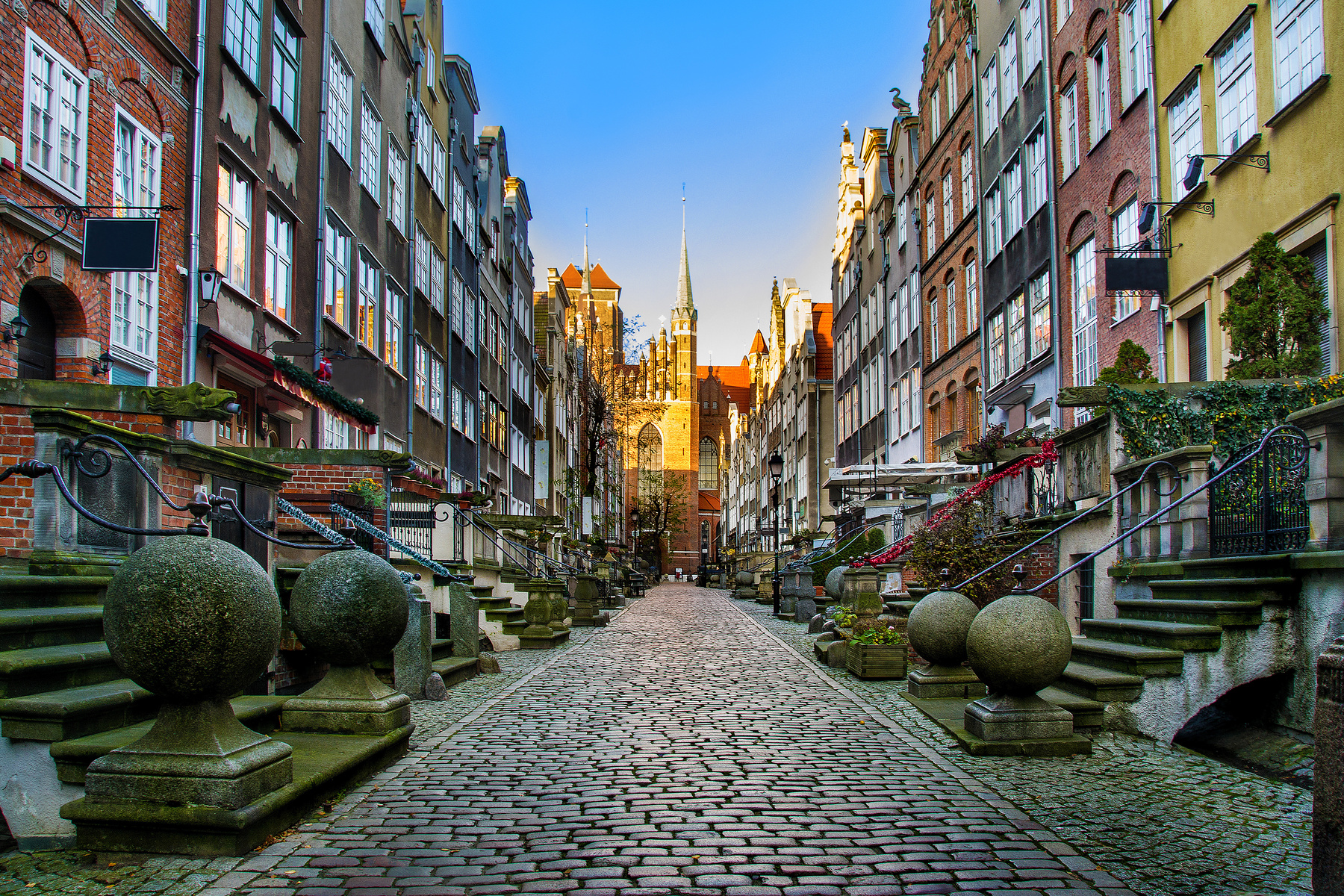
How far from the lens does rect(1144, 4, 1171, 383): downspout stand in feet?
56.4

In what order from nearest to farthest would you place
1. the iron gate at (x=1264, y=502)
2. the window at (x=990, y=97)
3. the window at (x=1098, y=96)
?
1. the iron gate at (x=1264, y=502)
2. the window at (x=1098, y=96)
3. the window at (x=990, y=97)

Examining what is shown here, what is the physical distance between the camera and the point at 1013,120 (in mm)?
25250

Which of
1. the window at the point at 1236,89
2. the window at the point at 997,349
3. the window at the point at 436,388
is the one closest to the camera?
the window at the point at 1236,89

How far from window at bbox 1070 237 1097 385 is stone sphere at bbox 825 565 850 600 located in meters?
6.40

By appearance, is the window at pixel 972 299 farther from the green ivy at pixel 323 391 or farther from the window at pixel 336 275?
the green ivy at pixel 323 391

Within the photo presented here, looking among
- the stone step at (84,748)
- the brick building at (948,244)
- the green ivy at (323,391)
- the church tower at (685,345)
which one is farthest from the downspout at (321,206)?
the church tower at (685,345)

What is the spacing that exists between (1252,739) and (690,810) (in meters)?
4.17

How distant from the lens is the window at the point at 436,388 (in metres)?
26.6

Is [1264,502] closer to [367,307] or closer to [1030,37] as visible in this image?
[367,307]

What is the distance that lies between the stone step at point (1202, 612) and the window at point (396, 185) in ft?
61.2

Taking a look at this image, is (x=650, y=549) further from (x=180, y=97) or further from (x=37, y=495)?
(x=37, y=495)

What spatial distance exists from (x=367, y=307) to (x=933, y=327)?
1834cm

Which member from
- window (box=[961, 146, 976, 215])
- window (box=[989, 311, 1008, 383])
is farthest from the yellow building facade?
window (box=[961, 146, 976, 215])

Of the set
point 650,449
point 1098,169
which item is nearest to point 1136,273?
point 1098,169
